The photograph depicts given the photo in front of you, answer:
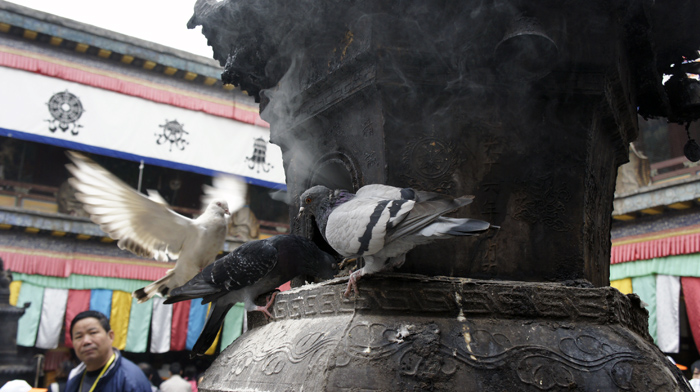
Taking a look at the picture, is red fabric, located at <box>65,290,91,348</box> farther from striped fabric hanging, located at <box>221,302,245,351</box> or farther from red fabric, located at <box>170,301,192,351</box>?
striped fabric hanging, located at <box>221,302,245,351</box>

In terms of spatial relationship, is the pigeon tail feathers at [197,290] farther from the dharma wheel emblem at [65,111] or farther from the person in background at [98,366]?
the dharma wheel emblem at [65,111]

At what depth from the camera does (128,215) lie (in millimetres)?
4898

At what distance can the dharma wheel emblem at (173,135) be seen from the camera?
17688 millimetres

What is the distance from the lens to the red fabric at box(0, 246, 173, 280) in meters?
14.9

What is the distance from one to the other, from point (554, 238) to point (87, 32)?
54.6ft

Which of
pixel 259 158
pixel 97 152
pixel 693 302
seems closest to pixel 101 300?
pixel 97 152

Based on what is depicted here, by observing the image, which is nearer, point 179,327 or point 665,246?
point 665,246

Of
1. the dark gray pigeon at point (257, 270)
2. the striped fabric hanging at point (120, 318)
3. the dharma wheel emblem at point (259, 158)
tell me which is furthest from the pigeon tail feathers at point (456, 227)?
the dharma wheel emblem at point (259, 158)

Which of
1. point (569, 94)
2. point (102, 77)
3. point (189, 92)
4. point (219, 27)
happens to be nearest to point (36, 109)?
point (102, 77)

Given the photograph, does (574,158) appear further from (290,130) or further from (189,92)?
(189,92)

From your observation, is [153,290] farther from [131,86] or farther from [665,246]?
[131,86]

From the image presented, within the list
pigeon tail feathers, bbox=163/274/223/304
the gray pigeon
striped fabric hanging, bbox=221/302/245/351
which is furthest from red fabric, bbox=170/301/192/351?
the gray pigeon

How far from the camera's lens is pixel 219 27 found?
444 centimetres

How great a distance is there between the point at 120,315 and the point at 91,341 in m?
13.0
